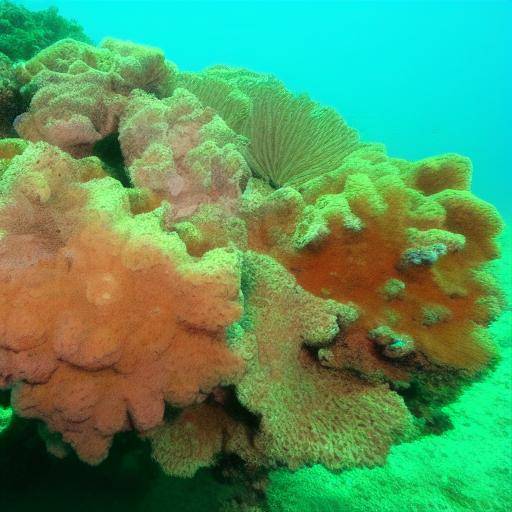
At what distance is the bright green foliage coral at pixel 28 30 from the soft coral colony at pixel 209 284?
795 centimetres

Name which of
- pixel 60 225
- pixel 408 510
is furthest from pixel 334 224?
pixel 408 510

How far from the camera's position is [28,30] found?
9.96m

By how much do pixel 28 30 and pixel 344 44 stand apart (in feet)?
662

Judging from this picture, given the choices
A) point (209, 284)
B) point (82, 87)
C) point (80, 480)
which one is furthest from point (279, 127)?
point (80, 480)

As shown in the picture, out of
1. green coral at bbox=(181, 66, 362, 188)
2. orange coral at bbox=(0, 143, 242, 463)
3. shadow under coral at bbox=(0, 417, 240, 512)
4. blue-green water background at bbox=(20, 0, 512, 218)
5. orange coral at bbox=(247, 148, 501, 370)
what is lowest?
shadow under coral at bbox=(0, 417, 240, 512)

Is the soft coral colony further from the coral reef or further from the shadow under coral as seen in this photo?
the shadow under coral

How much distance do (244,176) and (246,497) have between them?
2.55 meters

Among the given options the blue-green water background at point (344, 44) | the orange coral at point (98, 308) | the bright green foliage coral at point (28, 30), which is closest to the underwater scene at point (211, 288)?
the orange coral at point (98, 308)

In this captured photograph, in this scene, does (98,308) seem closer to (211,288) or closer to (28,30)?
(211,288)

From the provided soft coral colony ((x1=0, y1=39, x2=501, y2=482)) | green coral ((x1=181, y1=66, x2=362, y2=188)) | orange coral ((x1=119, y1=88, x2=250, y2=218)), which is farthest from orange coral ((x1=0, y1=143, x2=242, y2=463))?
green coral ((x1=181, y1=66, x2=362, y2=188))

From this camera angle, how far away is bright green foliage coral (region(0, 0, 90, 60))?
8.96 m

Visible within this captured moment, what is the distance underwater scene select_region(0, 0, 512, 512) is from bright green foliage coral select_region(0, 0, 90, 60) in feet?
24.8

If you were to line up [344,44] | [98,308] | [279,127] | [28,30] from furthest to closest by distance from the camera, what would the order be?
[344,44] → [28,30] → [279,127] → [98,308]

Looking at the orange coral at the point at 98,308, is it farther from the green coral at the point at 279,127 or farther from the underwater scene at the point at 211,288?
the green coral at the point at 279,127
